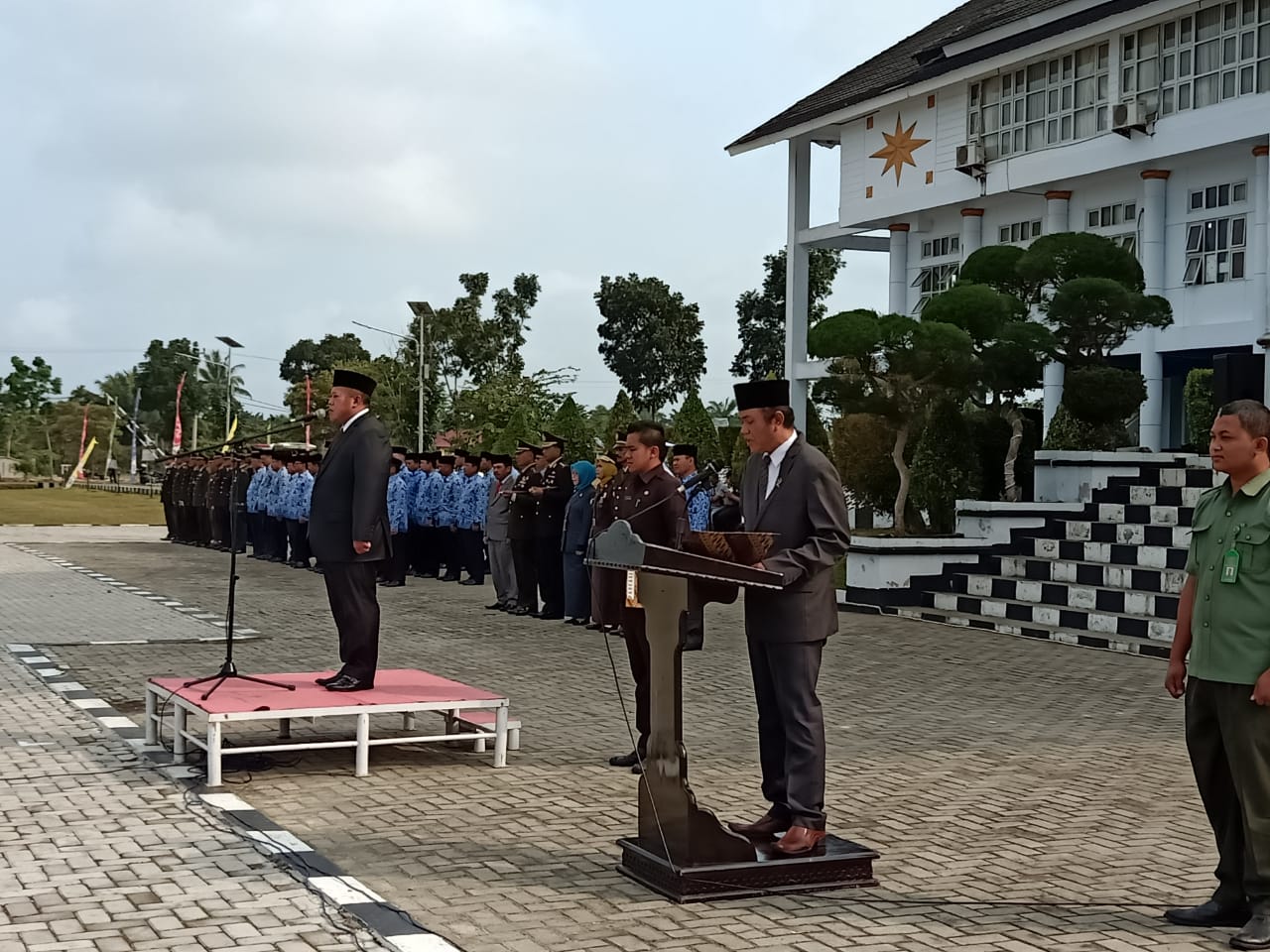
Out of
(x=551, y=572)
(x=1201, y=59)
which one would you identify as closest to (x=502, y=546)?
(x=551, y=572)

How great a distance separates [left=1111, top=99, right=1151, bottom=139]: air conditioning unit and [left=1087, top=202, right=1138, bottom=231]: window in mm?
1717

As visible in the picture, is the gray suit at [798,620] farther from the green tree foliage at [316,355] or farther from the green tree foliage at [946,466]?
the green tree foliage at [316,355]

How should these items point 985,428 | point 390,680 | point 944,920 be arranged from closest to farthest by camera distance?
point 944,920, point 390,680, point 985,428

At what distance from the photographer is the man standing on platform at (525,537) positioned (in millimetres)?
18156

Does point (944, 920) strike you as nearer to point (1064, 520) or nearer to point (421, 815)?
point (421, 815)

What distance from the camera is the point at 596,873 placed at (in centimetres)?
636

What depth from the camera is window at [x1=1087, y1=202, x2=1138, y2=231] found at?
93.0ft

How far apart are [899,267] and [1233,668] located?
98.0 ft

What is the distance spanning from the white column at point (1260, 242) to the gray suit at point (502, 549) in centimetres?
1223

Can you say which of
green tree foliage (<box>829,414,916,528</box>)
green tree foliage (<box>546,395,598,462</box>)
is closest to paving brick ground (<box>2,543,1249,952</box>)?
green tree foliage (<box>829,414,916,528</box>)

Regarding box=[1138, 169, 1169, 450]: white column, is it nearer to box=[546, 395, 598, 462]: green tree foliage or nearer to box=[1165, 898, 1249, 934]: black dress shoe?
box=[546, 395, 598, 462]: green tree foliage

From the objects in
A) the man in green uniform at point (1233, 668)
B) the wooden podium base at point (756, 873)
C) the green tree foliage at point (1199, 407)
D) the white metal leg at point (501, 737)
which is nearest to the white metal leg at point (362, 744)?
the white metal leg at point (501, 737)

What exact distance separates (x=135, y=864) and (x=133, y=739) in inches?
122

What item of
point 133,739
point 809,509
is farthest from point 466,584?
point 809,509
